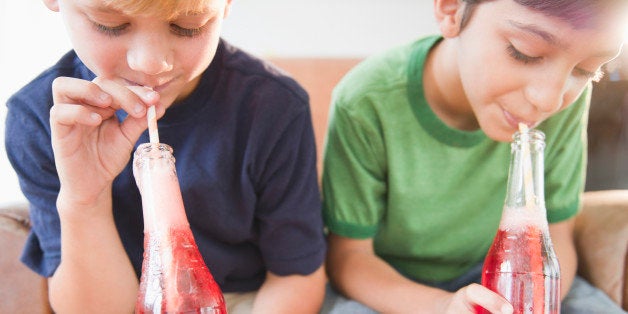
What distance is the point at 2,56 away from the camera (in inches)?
58.2

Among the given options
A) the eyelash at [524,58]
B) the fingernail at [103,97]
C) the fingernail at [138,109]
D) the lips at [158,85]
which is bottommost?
the fingernail at [138,109]

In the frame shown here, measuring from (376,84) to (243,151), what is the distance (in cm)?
23

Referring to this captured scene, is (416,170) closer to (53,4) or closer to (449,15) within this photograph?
(449,15)

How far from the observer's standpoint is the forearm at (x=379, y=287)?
788mm

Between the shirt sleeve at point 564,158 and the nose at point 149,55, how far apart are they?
22.8 inches

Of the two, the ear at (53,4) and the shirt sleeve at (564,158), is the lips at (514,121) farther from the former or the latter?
the ear at (53,4)

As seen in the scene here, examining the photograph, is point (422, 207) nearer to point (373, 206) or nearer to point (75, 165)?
point (373, 206)

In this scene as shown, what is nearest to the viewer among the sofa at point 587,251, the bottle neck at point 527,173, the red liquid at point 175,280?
the red liquid at point 175,280

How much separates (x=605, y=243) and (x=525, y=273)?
43 centimetres

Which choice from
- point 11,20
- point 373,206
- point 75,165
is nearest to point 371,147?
point 373,206

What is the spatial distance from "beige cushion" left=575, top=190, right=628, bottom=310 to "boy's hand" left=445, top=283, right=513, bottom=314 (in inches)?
16.2

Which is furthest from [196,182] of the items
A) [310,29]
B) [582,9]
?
[310,29]

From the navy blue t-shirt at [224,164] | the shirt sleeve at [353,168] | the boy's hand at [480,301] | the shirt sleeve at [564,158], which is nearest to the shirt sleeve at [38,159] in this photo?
the navy blue t-shirt at [224,164]

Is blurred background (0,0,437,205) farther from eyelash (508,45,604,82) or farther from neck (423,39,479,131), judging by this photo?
eyelash (508,45,604,82)
